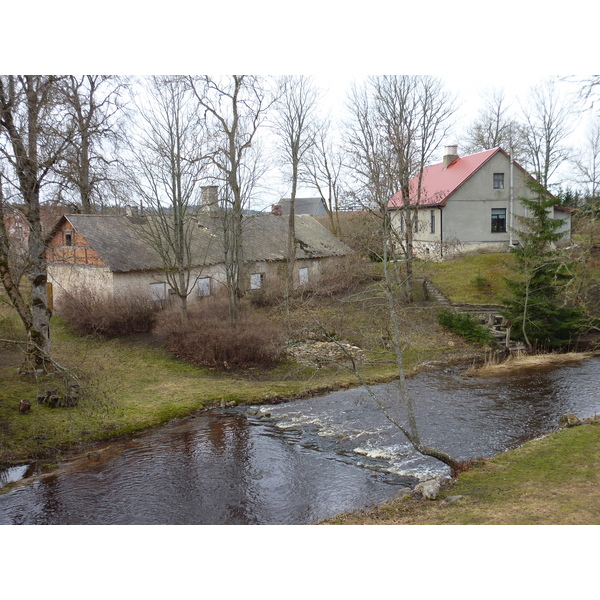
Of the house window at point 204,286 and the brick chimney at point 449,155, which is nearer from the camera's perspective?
the house window at point 204,286

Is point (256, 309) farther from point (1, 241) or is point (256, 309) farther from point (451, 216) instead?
point (1, 241)

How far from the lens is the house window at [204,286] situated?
2002 centimetres

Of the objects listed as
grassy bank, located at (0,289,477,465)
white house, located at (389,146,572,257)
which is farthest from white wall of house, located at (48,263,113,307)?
white house, located at (389,146,572,257)

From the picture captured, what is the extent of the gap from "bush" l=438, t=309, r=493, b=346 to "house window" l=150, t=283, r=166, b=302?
976cm

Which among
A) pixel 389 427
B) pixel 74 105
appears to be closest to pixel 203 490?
pixel 389 427

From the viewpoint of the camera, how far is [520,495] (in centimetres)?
675

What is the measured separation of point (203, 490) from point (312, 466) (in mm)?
1823

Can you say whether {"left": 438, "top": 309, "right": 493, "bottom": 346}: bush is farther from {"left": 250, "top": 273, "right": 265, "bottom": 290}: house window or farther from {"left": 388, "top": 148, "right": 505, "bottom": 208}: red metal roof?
{"left": 250, "top": 273, "right": 265, "bottom": 290}: house window

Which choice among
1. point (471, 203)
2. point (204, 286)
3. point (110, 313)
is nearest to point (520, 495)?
point (110, 313)

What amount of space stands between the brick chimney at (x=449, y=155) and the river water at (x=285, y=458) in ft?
48.1

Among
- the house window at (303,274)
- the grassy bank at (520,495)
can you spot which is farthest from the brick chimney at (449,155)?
the grassy bank at (520,495)

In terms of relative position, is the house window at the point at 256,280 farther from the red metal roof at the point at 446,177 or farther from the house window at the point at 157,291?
the red metal roof at the point at 446,177

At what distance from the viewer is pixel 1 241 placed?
8.29 m

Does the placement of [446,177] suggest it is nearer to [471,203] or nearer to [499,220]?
[471,203]
